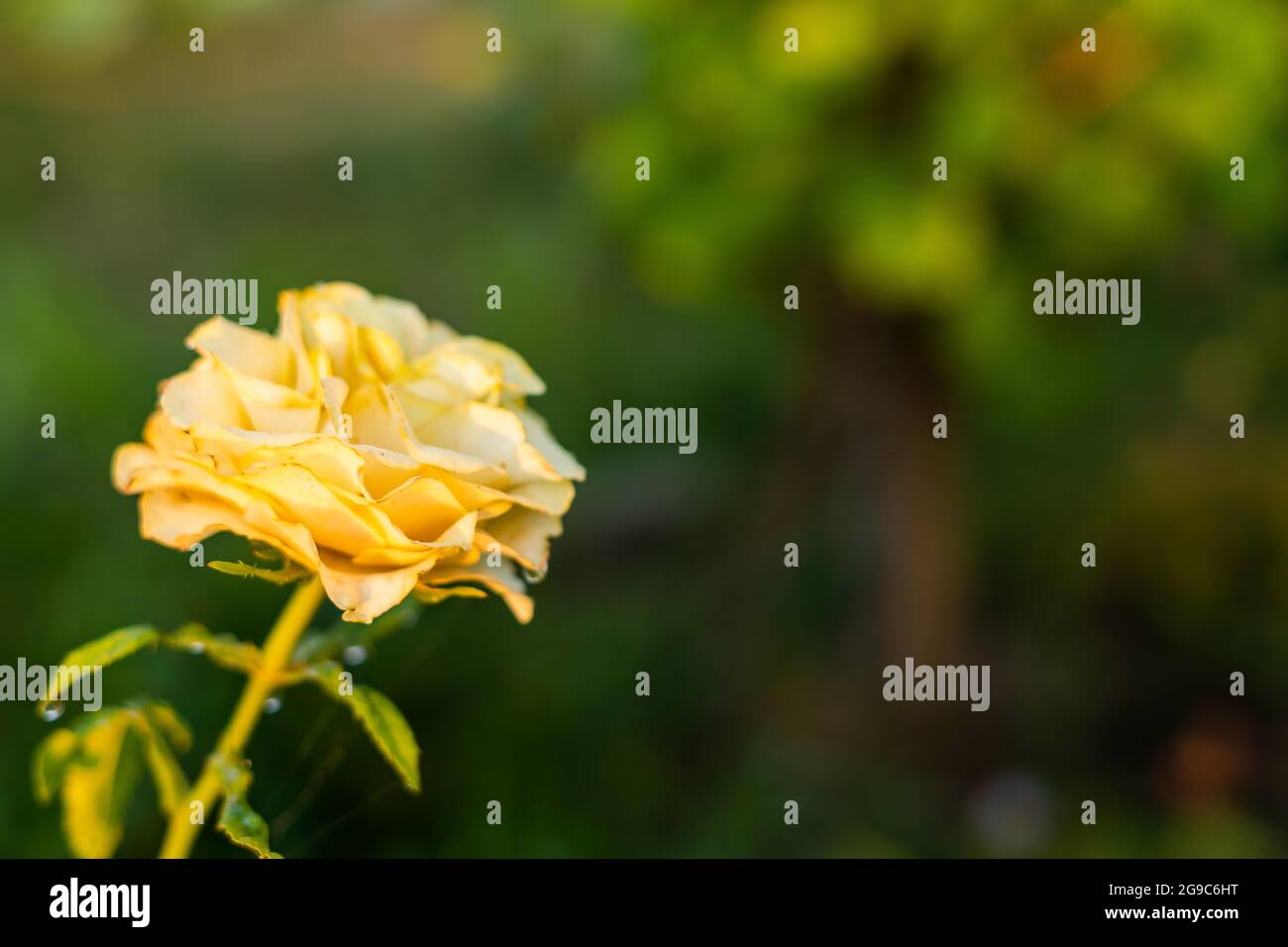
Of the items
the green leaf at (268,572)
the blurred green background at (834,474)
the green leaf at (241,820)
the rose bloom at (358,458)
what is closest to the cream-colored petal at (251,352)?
the rose bloom at (358,458)

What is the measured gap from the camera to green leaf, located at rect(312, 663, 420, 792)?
0.60 m

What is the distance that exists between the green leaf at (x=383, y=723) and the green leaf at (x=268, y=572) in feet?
0.19

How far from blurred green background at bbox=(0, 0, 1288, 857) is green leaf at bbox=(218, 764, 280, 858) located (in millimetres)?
351

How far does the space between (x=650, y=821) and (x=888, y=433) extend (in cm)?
92

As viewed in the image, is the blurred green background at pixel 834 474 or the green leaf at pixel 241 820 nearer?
the green leaf at pixel 241 820

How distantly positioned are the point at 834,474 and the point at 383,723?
2.46 meters

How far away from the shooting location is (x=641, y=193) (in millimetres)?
2180

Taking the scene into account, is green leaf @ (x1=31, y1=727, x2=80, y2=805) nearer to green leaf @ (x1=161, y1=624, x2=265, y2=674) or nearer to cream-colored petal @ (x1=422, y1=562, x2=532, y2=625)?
green leaf @ (x1=161, y1=624, x2=265, y2=674)

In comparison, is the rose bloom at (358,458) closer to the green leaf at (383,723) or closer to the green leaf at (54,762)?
the green leaf at (383,723)

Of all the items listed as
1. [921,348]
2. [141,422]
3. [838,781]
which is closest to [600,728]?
[838,781]

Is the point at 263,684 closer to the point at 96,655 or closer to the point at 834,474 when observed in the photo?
the point at 96,655

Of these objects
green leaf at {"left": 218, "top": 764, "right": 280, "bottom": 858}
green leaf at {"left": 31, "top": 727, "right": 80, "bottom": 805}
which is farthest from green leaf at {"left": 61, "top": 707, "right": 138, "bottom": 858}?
green leaf at {"left": 218, "top": 764, "right": 280, "bottom": 858}

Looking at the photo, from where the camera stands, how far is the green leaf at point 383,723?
601 mm
